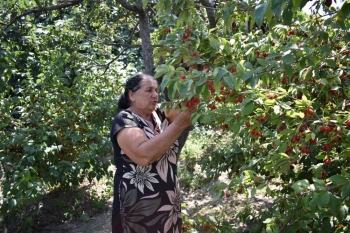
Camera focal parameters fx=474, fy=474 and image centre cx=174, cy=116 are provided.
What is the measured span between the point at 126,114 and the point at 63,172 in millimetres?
2449

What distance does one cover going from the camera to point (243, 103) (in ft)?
Answer: 6.09

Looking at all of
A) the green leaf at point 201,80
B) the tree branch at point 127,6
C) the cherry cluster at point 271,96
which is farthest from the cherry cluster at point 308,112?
the tree branch at point 127,6

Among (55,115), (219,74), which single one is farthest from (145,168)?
(55,115)

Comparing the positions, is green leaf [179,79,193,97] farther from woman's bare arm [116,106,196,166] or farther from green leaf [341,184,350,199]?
green leaf [341,184,350,199]

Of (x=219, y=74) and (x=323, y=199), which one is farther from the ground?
(x=219, y=74)

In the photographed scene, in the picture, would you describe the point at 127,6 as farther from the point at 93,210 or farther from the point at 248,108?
the point at 93,210

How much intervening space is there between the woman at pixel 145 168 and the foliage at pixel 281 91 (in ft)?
0.57

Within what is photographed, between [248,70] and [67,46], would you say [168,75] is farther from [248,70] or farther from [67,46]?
[67,46]

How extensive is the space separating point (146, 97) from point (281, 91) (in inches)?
28.7

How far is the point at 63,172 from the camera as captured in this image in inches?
183

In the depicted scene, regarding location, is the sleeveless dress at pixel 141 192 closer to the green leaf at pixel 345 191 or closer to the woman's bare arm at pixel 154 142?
the woman's bare arm at pixel 154 142

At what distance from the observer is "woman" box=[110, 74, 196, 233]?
2.26m

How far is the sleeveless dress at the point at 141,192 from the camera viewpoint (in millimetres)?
2361

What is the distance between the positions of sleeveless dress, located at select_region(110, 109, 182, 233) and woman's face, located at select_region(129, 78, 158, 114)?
7cm
